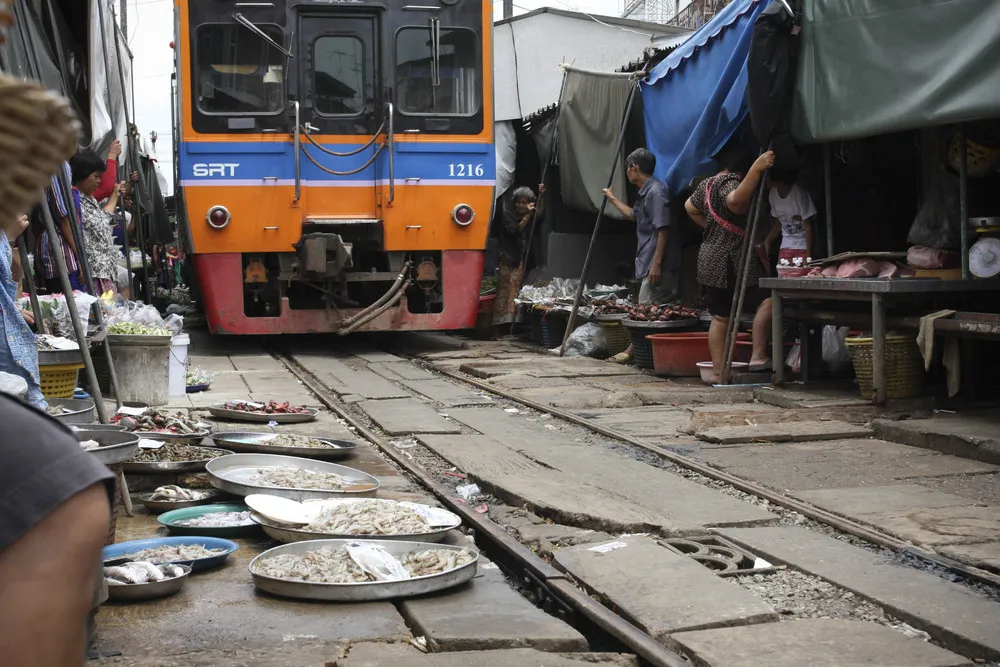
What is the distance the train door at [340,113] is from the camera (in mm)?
10766

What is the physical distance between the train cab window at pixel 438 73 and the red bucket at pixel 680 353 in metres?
3.41

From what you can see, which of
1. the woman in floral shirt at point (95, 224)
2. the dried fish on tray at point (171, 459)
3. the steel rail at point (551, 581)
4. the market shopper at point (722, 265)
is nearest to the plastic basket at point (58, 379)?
the dried fish on tray at point (171, 459)

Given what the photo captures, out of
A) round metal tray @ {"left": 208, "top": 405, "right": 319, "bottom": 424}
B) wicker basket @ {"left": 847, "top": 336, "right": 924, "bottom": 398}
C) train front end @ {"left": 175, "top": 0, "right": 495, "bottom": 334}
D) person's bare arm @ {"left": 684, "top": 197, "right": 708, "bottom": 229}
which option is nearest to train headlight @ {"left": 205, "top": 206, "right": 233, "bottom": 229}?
train front end @ {"left": 175, "top": 0, "right": 495, "bottom": 334}

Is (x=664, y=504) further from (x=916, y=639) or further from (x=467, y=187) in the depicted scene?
(x=467, y=187)

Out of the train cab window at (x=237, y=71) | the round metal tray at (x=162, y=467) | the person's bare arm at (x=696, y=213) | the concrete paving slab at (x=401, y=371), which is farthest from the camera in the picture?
the train cab window at (x=237, y=71)

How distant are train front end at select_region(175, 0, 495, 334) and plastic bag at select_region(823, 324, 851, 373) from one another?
12.6 ft

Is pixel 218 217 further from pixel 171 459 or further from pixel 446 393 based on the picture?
pixel 171 459

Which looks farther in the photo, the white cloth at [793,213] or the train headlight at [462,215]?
the train headlight at [462,215]

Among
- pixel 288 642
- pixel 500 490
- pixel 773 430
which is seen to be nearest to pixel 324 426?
pixel 500 490

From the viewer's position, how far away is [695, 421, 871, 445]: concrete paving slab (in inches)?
244

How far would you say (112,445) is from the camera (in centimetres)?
373

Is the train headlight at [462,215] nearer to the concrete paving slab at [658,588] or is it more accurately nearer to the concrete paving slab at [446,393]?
the concrete paving slab at [446,393]

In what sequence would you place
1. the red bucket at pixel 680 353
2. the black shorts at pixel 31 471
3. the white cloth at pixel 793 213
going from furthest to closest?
the red bucket at pixel 680 353, the white cloth at pixel 793 213, the black shorts at pixel 31 471

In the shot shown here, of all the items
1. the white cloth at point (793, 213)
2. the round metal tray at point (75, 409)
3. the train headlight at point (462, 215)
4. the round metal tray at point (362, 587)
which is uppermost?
the train headlight at point (462, 215)
